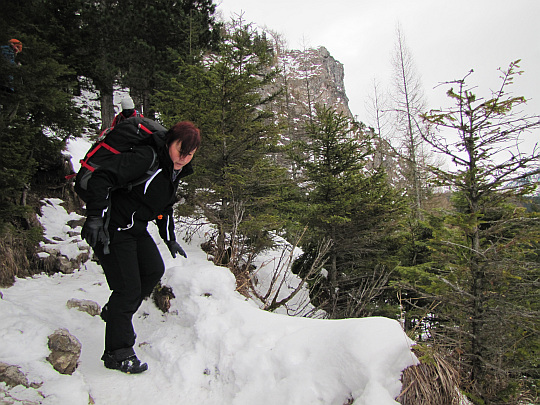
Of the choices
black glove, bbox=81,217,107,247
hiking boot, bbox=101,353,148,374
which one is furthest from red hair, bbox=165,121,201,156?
hiking boot, bbox=101,353,148,374

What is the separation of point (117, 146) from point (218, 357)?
171 cm

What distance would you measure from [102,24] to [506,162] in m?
11.5

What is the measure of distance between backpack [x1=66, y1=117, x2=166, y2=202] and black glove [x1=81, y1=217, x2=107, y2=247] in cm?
16

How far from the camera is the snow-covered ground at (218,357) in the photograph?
1683mm

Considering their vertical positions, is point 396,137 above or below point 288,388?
above

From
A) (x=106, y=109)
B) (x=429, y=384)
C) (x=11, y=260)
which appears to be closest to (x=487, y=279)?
(x=429, y=384)

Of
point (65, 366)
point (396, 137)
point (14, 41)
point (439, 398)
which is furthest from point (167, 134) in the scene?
point (396, 137)

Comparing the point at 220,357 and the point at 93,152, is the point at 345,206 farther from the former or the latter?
the point at 93,152

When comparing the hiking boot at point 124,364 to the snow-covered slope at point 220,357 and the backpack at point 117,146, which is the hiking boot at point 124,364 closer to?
the snow-covered slope at point 220,357

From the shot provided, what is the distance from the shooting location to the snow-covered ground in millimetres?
1683

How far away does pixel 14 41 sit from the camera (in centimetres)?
453

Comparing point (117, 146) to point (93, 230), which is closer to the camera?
point (93, 230)

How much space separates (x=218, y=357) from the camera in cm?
216

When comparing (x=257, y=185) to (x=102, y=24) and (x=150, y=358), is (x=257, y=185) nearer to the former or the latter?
(x=150, y=358)
